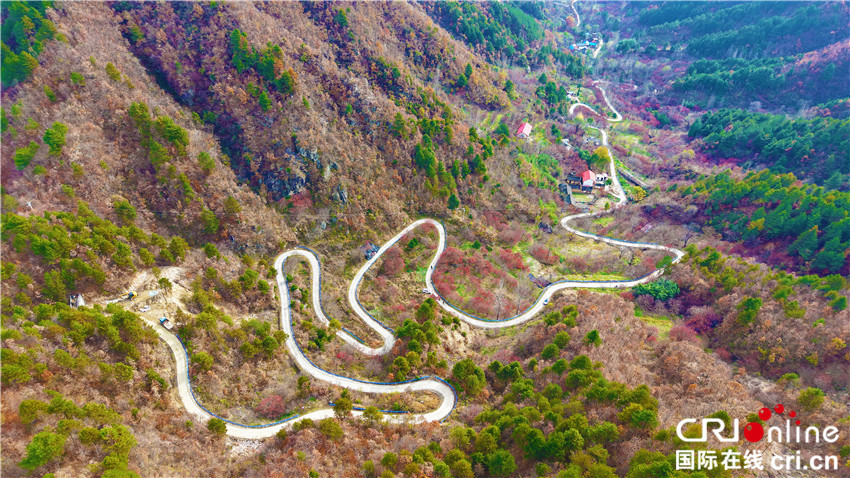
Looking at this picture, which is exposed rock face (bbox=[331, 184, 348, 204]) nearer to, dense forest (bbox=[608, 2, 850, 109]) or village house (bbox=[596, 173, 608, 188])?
village house (bbox=[596, 173, 608, 188])

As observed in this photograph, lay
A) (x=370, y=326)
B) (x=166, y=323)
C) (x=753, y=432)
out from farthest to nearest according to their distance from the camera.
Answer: (x=370, y=326)
(x=166, y=323)
(x=753, y=432)

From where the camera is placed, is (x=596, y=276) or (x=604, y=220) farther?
(x=604, y=220)

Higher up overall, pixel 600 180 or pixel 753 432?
pixel 600 180

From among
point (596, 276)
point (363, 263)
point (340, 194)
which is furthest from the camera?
point (340, 194)

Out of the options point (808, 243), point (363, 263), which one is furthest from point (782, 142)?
point (363, 263)

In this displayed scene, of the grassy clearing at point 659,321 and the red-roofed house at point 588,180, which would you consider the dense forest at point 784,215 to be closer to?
the red-roofed house at point 588,180

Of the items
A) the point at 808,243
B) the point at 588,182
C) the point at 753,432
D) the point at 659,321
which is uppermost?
the point at 588,182

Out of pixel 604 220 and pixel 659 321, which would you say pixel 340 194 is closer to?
pixel 659 321

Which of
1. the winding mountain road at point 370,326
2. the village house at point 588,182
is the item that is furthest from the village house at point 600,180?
the winding mountain road at point 370,326
